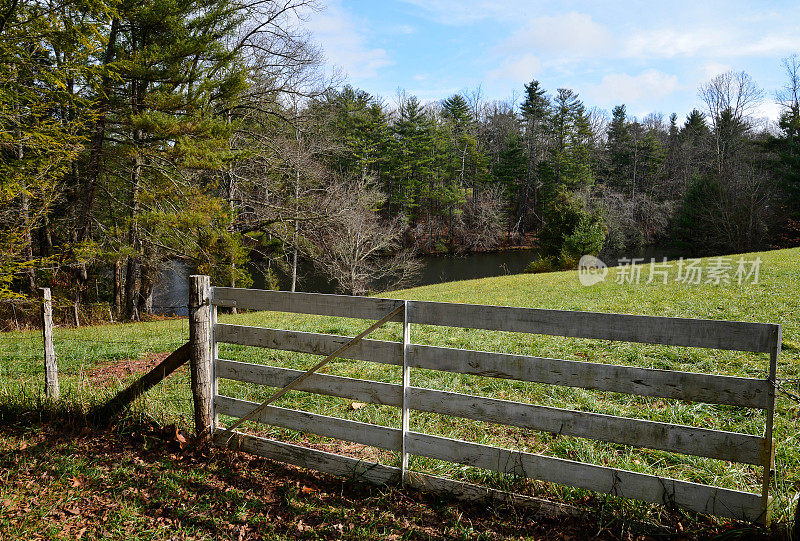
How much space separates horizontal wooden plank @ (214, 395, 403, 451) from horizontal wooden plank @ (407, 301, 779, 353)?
0.88 m

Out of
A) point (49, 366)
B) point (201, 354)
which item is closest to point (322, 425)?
point (201, 354)

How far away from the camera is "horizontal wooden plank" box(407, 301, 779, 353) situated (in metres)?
2.62

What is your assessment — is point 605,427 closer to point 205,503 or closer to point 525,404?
point 525,404

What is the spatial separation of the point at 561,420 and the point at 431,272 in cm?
3264

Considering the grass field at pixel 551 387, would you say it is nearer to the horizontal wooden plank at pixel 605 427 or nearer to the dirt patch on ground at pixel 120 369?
the dirt patch on ground at pixel 120 369

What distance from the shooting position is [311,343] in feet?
12.3

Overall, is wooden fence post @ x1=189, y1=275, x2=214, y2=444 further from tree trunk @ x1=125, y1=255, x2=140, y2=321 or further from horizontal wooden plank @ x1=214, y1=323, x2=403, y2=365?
tree trunk @ x1=125, y1=255, x2=140, y2=321

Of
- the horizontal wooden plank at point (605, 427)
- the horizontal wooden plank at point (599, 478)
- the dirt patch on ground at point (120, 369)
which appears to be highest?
the horizontal wooden plank at point (605, 427)

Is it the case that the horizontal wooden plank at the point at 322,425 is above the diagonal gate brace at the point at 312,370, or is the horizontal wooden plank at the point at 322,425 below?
below

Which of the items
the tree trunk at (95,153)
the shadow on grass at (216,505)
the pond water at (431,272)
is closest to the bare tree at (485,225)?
the pond water at (431,272)

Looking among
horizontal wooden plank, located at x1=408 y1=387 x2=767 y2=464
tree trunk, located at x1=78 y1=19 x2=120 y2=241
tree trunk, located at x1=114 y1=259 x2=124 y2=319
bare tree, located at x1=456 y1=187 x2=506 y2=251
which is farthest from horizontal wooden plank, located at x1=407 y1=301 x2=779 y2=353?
bare tree, located at x1=456 y1=187 x2=506 y2=251

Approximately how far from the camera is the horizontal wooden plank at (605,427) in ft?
8.54

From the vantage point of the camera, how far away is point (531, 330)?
308cm

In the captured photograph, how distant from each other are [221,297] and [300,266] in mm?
28230
